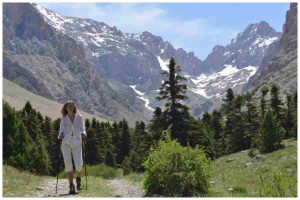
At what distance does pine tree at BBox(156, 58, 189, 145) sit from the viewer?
4141 centimetres

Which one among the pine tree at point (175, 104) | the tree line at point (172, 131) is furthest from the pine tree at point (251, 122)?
the pine tree at point (175, 104)

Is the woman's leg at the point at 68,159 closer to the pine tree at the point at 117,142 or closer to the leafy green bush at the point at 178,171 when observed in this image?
the leafy green bush at the point at 178,171

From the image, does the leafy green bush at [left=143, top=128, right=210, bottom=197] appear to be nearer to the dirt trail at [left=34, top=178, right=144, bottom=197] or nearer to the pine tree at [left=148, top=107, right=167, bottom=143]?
the dirt trail at [left=34, top=178, right=144, bottom=197]

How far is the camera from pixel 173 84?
139 ft

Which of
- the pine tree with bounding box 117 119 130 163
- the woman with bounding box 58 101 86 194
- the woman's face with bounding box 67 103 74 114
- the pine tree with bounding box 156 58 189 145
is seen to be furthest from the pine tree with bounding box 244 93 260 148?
the woman's face with bounding box 67 103 74 114

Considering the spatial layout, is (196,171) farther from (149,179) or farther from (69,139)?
(69,139)

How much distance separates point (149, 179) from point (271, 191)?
5471 mm

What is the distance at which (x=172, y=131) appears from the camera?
41.4 metres

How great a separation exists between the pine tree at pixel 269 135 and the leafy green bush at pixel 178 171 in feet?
107

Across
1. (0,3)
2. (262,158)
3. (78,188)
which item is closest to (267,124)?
(262,158)

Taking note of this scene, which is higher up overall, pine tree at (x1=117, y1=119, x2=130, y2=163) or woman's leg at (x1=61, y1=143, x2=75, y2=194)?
woman's leg at (x1=61, y1=143, x2=75, y2=194)

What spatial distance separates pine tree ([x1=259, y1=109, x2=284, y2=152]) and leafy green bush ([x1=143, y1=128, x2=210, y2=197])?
32689 mm

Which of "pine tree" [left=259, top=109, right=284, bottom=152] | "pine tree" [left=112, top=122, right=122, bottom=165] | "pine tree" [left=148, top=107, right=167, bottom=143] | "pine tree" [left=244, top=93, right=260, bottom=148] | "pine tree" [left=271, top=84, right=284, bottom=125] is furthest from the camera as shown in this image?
"pine tree" [left=112, top=122, right=122, bottom=165]

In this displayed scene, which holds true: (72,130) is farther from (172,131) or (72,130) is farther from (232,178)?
(172,131)
